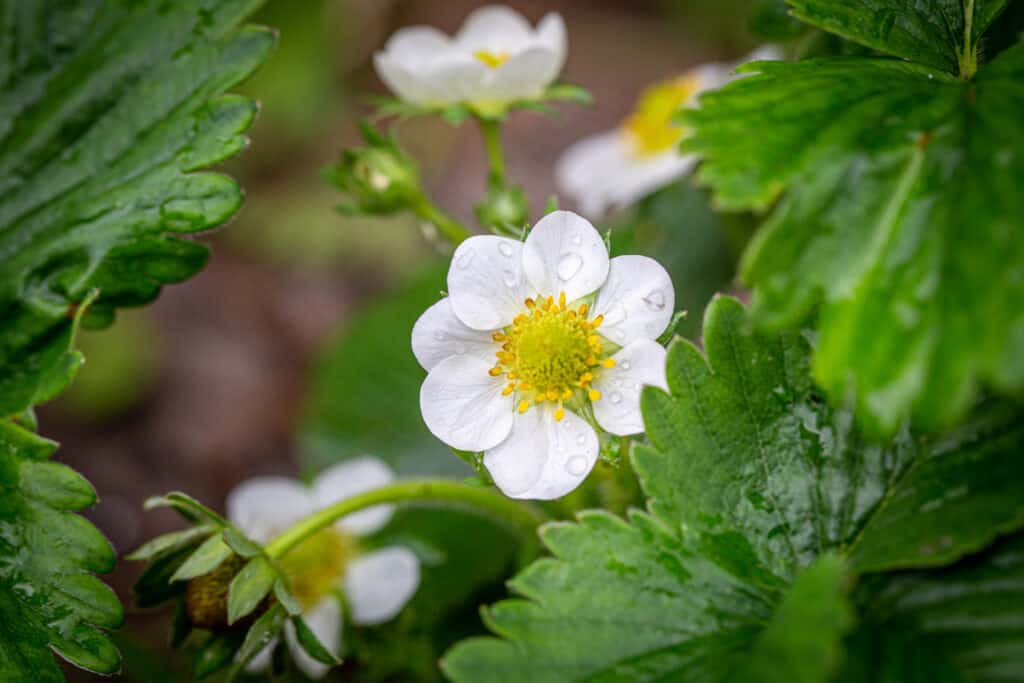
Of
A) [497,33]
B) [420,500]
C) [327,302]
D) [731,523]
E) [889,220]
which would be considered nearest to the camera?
[889,220]

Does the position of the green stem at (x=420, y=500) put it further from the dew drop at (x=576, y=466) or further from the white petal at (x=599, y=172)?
the white petal at (x=599, y=172)

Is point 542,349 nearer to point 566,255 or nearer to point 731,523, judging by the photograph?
point 566,255

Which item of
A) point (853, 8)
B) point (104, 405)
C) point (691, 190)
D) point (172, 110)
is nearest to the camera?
point (853, 8)

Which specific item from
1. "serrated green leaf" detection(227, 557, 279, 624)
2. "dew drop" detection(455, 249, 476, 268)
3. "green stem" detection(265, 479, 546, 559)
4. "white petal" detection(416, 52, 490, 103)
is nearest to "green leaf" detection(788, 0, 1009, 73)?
"dew drop" detection(455, 249, 476, 268)

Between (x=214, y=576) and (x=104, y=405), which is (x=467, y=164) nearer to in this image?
(x=104, y=405)

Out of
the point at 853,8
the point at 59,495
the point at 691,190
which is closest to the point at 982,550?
the point at 853,8

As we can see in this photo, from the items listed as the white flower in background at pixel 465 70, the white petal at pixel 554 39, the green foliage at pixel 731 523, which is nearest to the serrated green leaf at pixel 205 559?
the green foliage at pixel 731 523

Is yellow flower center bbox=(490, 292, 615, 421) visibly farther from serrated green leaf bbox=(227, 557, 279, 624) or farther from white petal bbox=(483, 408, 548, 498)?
serrated green leaf bbox=(227, 557, 279, 624)

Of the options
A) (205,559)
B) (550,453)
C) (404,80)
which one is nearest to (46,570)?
(205,559)
